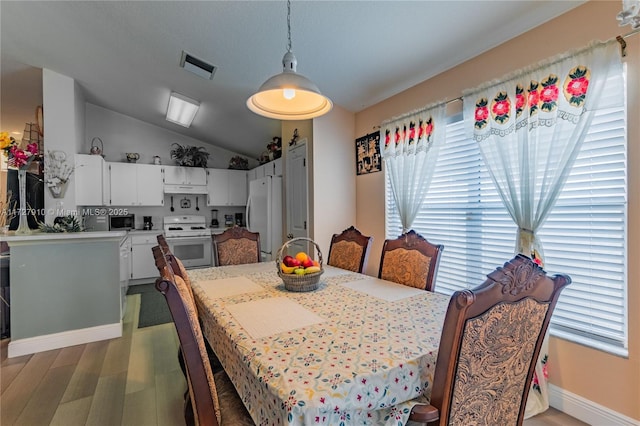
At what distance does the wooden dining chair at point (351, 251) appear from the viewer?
2.32 m

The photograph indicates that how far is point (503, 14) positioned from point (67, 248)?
393 cm

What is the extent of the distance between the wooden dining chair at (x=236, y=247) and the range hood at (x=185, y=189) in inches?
120

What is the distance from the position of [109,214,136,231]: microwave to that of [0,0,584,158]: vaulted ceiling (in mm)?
2094

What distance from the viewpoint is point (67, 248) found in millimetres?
2709

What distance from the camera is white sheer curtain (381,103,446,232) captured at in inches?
99.9

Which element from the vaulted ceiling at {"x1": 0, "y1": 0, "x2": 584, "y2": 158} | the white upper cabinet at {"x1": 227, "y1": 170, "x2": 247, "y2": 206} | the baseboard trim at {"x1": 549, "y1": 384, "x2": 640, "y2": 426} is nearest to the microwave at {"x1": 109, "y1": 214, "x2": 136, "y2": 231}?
the white upper cabinet at {"x1": 227, "y1": 170, "x2": 247, "y2": 206}

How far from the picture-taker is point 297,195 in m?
3.66

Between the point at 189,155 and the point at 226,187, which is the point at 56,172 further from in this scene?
the point at 226,187

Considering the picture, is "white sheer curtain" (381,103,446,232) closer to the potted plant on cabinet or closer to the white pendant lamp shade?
the white pendant lamp shade

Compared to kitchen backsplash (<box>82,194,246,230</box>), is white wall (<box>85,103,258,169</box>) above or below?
above

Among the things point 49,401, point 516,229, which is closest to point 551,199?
point 516,229

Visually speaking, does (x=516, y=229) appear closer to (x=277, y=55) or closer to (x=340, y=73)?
(x=340, y=73)

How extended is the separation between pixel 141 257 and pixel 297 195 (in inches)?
119

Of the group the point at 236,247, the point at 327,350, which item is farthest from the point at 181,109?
the point at 327,350
